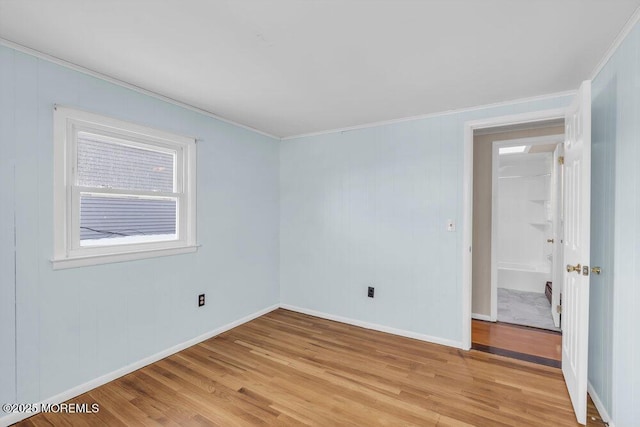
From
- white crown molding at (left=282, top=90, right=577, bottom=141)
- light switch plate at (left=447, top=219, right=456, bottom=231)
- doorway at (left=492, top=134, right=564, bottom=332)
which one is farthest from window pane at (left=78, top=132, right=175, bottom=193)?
doorway at (left=492, top=134, right=564, bottom=332)

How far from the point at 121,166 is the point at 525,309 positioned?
4.94 metres

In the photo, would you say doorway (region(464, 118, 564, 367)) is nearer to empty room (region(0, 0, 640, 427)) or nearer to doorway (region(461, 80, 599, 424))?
empty room (region(0, 0, 640, 427))

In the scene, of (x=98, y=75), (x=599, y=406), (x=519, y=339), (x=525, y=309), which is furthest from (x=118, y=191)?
(x=525, y=309)

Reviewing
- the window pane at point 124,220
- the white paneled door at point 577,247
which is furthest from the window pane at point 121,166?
the white paneled door at point 577,247

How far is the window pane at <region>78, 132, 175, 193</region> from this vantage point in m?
2.25

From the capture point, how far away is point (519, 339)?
313 centimetres

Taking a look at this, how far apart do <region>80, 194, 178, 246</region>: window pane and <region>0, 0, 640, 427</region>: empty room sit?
0.06 feet

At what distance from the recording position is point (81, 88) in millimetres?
2154

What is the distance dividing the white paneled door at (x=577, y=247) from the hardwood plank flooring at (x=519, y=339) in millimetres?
527

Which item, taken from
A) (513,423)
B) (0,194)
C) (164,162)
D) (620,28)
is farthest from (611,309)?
(0,194)

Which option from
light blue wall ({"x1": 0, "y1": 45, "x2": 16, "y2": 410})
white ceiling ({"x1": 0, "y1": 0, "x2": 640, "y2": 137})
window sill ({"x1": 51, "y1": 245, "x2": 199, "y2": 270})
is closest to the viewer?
white ceiling ({"x1": 0, "y1": 0, "x2": 640, "y2": 137})

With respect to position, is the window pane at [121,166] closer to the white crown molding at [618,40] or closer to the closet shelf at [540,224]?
the white crown molding at [618,40]

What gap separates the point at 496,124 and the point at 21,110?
358 centimetres

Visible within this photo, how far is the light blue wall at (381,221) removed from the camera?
2.99 m
